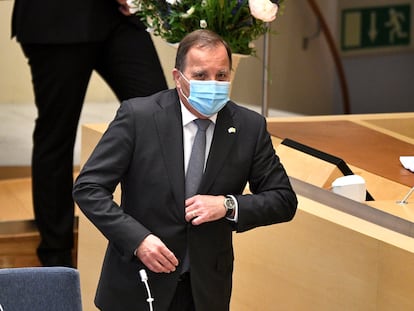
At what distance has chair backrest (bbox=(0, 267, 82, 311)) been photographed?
258 centimetres

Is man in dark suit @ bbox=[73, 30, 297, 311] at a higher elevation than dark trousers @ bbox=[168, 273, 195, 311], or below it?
higher

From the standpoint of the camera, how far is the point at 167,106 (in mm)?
2832

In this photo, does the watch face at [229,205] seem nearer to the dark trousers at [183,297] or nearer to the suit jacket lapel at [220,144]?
the suit jacket lapel at [220,144]

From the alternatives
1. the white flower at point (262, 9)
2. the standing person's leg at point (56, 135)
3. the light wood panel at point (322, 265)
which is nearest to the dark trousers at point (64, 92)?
the standing person's leg at point (56, 135)

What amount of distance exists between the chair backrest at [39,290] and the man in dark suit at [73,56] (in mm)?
2086

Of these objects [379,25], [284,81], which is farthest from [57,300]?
[379,25]

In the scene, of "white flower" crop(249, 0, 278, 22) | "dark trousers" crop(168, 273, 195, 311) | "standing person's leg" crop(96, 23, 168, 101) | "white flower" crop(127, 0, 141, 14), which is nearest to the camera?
"dark trousers" crop(168, 273, 195, 311)

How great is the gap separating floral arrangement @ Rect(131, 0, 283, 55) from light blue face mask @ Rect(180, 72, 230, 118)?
1013mm

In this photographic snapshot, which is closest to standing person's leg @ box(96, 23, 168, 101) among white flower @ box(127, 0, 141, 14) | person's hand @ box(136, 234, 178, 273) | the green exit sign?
white flower @ box(127, 0, 141, 14)

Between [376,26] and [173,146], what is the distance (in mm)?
5343

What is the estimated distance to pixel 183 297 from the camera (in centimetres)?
285

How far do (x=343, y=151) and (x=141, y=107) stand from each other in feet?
5.12

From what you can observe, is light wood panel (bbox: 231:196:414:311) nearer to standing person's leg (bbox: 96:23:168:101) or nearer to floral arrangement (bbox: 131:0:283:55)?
floral arrangement (bbox: 131:0:283:55)

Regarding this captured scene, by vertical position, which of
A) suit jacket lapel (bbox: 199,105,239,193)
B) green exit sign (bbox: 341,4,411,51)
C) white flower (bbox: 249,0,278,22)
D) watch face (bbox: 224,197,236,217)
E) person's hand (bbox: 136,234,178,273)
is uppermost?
white flower (bbox: 249,0,278,22)
